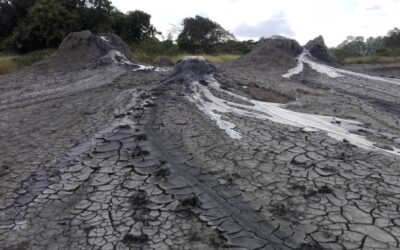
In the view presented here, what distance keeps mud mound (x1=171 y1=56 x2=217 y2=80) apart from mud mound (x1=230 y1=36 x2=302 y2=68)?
16.4 ft

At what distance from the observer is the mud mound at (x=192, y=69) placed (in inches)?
386

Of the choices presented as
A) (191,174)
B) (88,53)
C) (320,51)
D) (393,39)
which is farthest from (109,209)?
(393,39)

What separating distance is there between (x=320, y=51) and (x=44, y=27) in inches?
506

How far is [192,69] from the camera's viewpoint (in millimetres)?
10070

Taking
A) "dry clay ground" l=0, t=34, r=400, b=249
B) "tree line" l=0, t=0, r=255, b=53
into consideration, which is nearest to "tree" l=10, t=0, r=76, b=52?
"tree line" l=0, t=0, r=255, b=53

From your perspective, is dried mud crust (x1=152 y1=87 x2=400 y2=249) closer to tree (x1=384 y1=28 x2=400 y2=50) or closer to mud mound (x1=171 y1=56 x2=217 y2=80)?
mud mound (x1=171 y1=56 x2=217 y2=80)

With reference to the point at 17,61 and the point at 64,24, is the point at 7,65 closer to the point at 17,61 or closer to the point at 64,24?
the point at 17,61

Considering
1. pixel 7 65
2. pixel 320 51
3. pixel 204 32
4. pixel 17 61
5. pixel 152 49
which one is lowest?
pixel 7 65

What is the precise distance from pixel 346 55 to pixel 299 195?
2754cm

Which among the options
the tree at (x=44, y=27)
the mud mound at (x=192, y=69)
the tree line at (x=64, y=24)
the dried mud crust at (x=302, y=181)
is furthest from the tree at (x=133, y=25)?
the dried mud crust at (x=302, y=181)

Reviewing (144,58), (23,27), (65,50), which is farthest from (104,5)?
(65,50)

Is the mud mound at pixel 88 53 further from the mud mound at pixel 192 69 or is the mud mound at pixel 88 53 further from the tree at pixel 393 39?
the tree at pixel 393 39

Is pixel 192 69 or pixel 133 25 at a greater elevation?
pixel 133 25

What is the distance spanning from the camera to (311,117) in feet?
24.4
